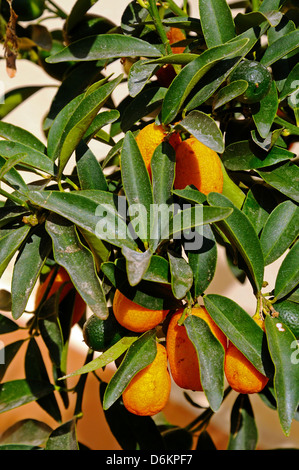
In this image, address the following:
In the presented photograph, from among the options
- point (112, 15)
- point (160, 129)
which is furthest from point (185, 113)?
point (112, 15)

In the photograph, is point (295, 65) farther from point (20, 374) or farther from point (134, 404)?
point (20, 374)

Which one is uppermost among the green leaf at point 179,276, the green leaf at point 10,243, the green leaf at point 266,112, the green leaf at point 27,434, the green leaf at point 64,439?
the green leaf at point 266,112

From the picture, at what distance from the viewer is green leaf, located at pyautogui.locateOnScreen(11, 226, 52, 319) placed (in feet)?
1.97

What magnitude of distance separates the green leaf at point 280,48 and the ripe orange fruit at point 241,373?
0.35 metres

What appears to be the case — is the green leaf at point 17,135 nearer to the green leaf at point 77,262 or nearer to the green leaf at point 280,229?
the green leaf at point 77,262

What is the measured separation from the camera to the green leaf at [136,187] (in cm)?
58

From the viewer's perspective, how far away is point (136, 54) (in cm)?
65

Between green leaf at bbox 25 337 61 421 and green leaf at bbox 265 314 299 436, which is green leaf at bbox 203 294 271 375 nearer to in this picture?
green leaf at bbox 265 314 299 436

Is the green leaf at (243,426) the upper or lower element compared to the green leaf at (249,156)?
lower

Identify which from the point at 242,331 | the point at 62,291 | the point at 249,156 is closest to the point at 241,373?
the point at 242,331

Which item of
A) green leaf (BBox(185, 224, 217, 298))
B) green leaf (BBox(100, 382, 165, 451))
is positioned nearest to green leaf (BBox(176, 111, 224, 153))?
green leaf (BBox(185, 224, 217, 298))

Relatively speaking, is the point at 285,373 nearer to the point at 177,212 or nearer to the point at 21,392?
the point at 177,212

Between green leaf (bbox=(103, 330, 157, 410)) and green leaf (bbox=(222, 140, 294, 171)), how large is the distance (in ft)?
0.77

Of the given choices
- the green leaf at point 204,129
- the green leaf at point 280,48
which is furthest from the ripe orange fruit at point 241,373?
the green leaf at point 280,48
